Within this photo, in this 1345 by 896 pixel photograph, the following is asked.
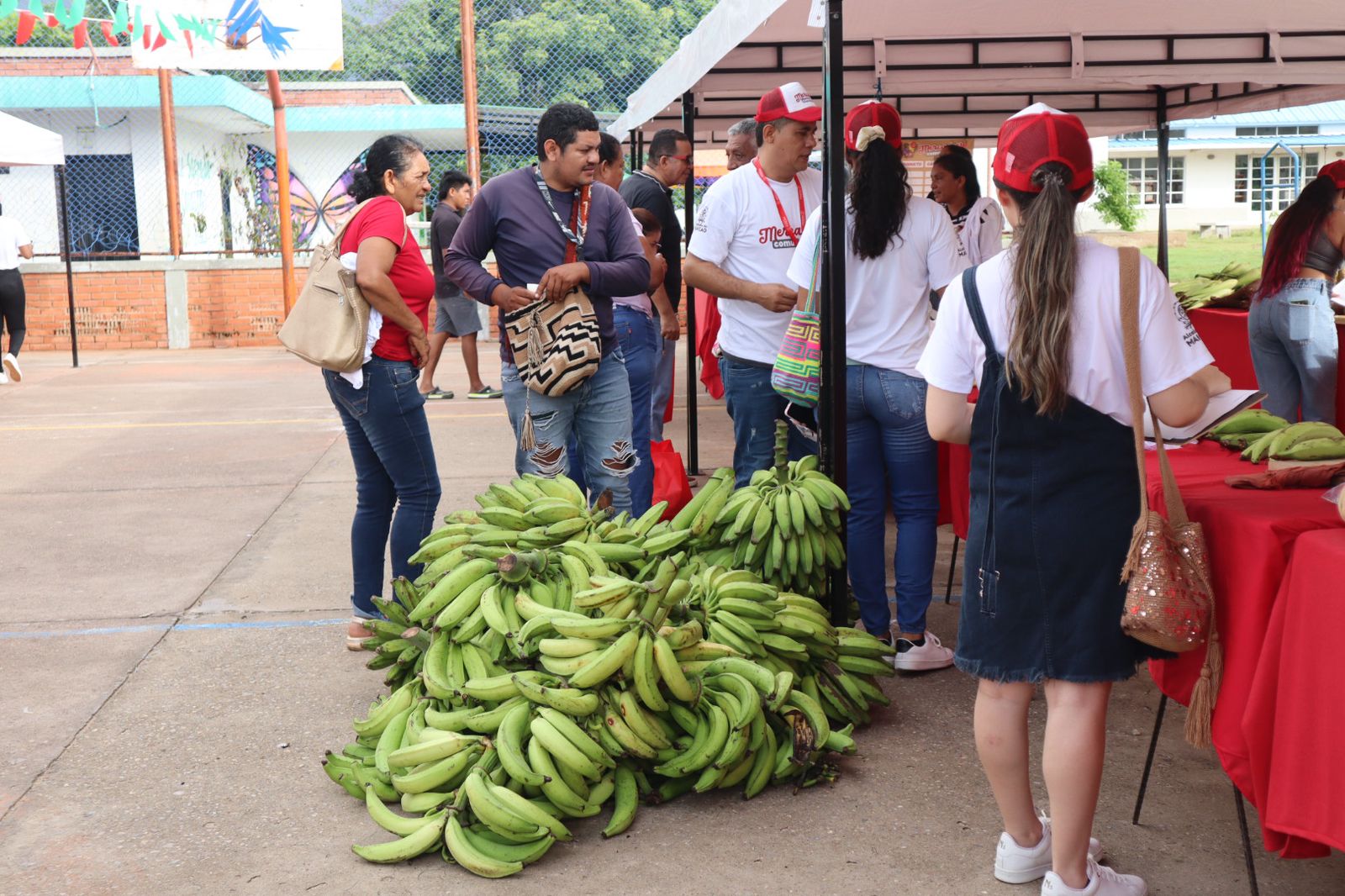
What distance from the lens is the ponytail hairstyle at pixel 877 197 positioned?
4.34 metres

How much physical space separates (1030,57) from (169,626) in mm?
5484

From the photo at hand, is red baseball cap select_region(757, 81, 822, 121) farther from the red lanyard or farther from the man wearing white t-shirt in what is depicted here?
the red lanyard

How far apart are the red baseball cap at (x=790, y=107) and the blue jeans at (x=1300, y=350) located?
11.8ft

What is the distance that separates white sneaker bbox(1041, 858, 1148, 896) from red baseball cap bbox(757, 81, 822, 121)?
2.79 meters

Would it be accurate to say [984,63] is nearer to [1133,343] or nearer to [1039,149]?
[1039,149]

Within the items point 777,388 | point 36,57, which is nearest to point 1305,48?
point 777,388

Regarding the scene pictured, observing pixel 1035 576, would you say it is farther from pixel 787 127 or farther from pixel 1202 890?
pixel 787 127

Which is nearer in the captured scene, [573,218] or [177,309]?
[573,218]

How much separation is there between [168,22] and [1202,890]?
17.5 m

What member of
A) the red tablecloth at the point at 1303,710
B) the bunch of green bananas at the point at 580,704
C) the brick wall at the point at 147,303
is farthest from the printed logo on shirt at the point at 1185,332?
the brick wall at the point at 147,303

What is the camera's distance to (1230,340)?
8133 mm

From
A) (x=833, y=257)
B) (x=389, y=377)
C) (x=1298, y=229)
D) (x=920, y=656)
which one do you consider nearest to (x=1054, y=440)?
(x=833, y=257)

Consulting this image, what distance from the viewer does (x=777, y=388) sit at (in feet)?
15.1

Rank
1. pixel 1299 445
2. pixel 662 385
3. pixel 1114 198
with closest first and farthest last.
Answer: pixel 1299 445
pixel 662 385
pixel 1114 198
